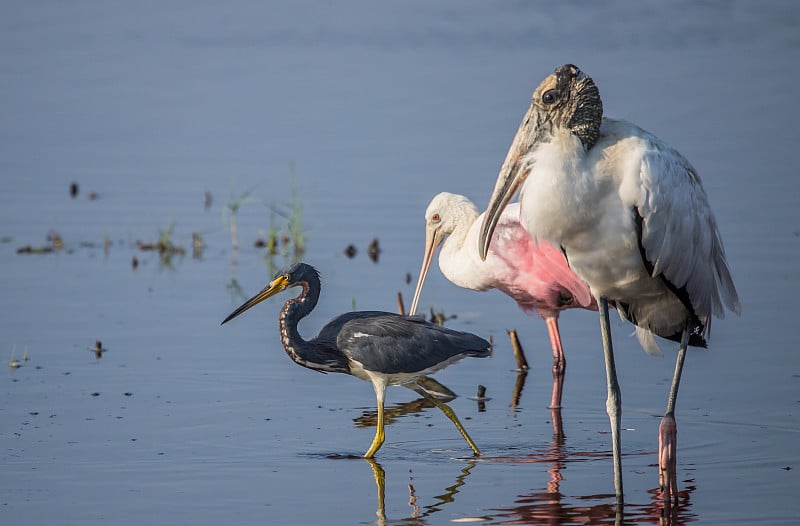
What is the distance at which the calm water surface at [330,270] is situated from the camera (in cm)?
772

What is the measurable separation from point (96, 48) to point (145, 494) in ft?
51.3

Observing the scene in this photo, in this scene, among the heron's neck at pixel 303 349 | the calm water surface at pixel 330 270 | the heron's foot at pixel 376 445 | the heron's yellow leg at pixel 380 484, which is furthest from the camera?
the heron's neck at pixel 303 349

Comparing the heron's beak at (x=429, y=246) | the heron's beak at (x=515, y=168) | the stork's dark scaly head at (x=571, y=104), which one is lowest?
the heron's beak at (x=429, y=246)

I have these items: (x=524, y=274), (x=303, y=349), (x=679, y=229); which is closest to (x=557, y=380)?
(x=524, y=274)

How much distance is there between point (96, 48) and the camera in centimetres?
2223

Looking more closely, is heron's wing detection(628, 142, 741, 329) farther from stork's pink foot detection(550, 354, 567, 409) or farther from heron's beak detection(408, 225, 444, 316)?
heron's beak detection(408, 225, 444, 316)

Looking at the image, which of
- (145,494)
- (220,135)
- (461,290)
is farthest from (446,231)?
(220,135)

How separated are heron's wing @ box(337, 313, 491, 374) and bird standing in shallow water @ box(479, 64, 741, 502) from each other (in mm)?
1500

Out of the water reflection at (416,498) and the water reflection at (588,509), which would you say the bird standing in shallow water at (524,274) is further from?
the water reflection at (588,509)

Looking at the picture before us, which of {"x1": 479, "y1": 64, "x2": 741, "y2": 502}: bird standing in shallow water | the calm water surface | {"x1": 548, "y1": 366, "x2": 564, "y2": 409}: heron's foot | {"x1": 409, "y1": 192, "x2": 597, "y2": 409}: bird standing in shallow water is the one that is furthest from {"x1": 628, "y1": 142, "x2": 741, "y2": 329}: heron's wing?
{"x1": 409, "y1": 192, "x2": 597, "y2": 409}: bird standing in shallow water

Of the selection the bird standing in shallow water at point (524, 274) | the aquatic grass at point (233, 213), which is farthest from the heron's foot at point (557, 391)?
the aquatic grass at point (233, 213)

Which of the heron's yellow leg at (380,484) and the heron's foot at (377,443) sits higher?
the heron's foot at (377,443)

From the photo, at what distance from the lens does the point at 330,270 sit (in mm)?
12141

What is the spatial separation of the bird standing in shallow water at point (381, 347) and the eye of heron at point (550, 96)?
217 cm
